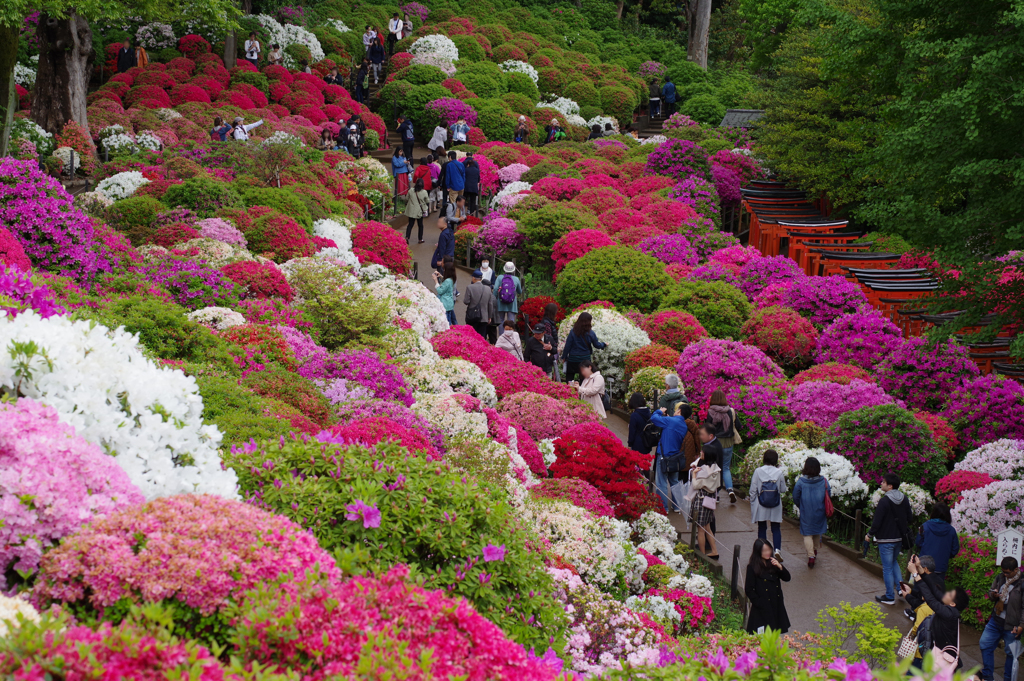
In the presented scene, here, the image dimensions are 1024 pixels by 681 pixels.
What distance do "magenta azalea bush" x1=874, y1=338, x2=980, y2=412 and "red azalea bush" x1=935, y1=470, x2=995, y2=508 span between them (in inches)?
115

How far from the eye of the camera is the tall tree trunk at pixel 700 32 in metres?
44.8

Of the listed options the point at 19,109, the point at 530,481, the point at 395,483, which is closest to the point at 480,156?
the point at 19,109

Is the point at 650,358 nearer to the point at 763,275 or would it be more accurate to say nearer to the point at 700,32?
the point at 763,275

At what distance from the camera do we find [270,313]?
11.0 m

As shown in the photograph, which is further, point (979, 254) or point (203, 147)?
point (203, 147)

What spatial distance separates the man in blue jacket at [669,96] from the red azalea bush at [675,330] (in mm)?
26283

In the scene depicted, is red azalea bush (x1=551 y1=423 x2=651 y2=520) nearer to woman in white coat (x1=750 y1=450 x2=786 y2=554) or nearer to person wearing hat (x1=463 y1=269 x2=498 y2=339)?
woman in white coat (x1=750 y1=450 x2=786 y2=554)

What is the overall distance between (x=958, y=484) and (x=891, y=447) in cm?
92

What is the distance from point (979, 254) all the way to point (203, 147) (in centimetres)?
1571

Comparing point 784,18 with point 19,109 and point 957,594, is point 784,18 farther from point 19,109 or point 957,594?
point 957,594

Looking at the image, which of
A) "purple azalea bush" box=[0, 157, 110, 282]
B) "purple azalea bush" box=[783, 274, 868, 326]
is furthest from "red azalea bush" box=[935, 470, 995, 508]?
"purple azalea bush" box=[0, 157, 110, 282]

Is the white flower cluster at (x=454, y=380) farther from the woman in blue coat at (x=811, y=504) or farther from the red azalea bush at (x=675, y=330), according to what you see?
the red azalea bush at (x=675, y=330)

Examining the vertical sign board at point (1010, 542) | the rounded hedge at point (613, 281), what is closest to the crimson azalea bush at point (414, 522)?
the vertical sign board at point (1010, 542)

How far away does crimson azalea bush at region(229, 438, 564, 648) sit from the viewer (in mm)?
4785
